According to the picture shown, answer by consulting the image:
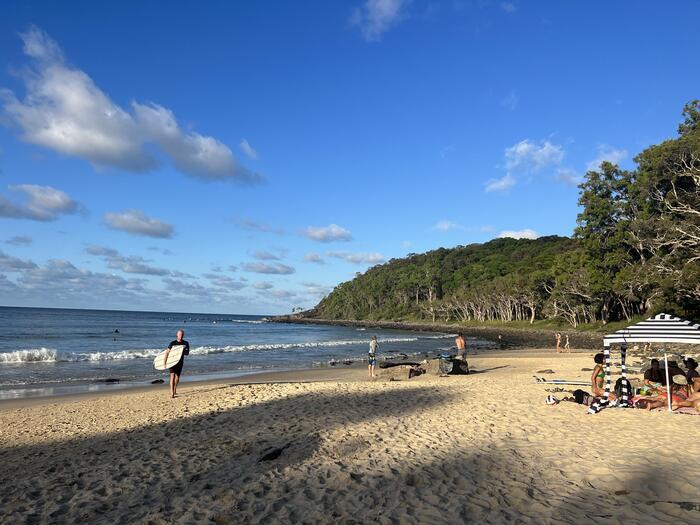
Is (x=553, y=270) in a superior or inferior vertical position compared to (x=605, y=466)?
superior

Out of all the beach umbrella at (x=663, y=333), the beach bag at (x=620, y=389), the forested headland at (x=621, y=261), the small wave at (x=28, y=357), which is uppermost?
the forested headland at (x=621, y=261)

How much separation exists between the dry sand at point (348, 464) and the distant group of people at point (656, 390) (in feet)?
2.41

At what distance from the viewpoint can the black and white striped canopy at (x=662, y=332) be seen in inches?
404

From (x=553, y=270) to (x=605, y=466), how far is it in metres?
72.2

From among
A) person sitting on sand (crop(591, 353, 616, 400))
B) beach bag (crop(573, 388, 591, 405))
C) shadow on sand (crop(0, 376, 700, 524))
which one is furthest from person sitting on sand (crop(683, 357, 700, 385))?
shadow on sand (crop(0, 376, 700, 524))

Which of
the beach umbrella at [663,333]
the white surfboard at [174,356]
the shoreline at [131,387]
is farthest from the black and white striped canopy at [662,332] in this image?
the shoreline at [131,387]

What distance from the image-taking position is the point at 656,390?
39.6 ft

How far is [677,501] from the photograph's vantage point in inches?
221

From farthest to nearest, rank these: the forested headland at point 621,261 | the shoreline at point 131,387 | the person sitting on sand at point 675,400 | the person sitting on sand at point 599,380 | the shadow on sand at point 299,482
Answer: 1. the forested headland at point 621,261
2. the shoreline at point 131,387
3. the person sitting on sand at point 599,380
4. the person sitting on sand at point 675,400
5. the shadow on sand at point 299,482

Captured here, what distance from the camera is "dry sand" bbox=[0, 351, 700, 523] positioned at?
549 centimetres

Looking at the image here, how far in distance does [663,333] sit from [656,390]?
2466 mm

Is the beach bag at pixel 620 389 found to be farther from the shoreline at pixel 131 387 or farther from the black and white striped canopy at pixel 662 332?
the shoreline at pixel 131 387

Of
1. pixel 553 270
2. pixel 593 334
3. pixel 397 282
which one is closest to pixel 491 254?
pixel 397 282

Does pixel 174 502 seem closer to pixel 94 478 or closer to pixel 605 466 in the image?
pixel 94 478
